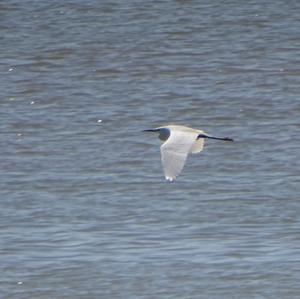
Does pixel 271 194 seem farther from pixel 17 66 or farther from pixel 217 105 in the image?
pixel 17 66

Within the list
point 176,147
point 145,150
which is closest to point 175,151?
point 176,147

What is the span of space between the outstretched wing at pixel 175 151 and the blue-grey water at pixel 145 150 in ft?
2.42

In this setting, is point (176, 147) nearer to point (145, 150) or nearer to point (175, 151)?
point (175, 151)

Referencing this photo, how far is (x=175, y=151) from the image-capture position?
614cm

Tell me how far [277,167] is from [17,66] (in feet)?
10.5

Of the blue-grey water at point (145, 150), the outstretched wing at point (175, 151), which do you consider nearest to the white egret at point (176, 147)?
the outstretched wing at point (175, 151)

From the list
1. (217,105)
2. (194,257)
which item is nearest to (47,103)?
(217,105)

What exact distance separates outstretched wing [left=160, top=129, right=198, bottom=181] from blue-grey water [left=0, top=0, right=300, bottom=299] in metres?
0.74

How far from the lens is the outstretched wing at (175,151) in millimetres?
5824

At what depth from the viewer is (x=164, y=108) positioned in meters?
10.1

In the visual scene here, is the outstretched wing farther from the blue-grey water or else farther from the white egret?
the blue-grey water

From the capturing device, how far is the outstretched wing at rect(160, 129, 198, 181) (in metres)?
5.82

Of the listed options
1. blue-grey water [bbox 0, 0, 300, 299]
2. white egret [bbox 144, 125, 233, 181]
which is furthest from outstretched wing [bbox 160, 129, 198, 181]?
blue-grey water [bbox 0, 0, 300, 299]

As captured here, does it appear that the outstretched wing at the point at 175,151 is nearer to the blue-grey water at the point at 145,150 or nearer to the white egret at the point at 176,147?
the white egret at the point at 176,147
